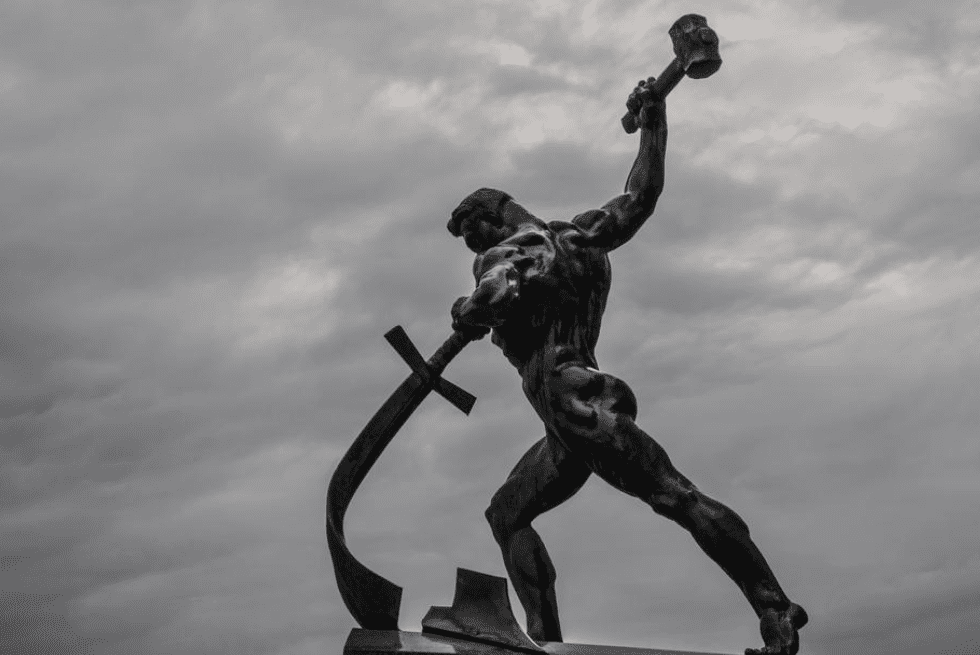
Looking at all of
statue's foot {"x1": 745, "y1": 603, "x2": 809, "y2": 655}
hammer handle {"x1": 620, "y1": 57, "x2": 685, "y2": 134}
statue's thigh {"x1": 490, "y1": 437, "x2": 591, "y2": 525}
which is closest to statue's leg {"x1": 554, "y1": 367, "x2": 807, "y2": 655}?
statue's foot {"x1": 745, "y1": 603, "x2": 809, "y2": 655}

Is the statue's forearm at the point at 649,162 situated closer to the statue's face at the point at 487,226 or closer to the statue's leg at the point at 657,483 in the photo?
the statue's face at the point at 487,226

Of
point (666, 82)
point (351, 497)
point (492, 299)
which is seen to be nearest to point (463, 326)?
point (492, 299)

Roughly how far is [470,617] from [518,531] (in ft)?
2.56

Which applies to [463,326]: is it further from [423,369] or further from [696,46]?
[696,46]

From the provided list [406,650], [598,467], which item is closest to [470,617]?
[406,650]

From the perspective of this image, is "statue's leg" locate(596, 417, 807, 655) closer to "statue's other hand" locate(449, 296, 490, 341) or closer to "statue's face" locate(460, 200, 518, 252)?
"statue's other hand" locate(449, 296, 490, 341)

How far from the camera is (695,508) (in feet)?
24.0

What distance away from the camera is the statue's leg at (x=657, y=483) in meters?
7.22

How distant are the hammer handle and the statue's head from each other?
0.81m

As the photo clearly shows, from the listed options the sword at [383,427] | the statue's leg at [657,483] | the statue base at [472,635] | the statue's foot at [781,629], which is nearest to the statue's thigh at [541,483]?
the statue's leg at [657,483]

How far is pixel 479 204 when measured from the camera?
8.21m

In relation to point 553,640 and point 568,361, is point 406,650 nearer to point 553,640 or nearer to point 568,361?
point 553,640

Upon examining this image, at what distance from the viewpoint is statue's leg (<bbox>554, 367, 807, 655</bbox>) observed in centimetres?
722

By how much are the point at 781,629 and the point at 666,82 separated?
9.42 ft
